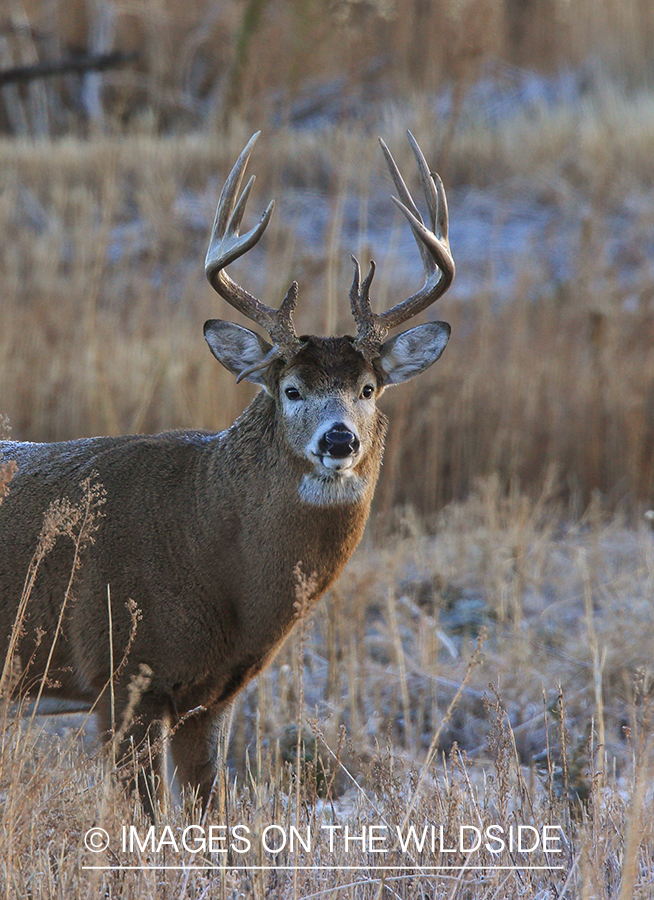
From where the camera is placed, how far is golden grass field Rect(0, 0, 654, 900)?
3.42 metres

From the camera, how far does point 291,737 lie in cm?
504

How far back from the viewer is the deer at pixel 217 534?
4.07 meters

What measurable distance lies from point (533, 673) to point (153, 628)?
244 cm

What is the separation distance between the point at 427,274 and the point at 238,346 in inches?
31.3

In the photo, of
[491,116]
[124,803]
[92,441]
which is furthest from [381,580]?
[491,116]

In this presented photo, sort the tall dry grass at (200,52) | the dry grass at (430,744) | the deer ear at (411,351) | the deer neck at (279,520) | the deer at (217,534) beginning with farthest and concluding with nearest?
the tall dry grass at (200,52) < the deer ear at (411,351) < the deer neck at (279,520) < the deer at (217,534) < the dry grass at (430,744)

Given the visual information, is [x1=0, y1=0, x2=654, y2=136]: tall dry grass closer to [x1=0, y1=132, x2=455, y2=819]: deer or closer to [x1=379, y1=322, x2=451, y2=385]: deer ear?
[x1=379, y1=322, x2=451, y2=385]: deer ear

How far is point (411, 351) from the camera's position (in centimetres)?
455

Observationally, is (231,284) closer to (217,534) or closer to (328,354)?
(328,354)

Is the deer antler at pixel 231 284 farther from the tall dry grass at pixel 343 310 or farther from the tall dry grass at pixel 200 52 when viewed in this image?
the tall dry grass at pixel 200 52

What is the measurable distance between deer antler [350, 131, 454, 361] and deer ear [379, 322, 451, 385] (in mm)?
60

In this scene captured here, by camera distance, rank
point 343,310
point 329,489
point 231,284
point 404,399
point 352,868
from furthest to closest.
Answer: point 343,310
point 404,399
point 231,284
point 329,489
point 352,868

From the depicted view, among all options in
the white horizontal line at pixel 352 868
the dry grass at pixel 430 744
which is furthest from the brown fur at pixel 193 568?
the white horizontal line at pixel 352 868

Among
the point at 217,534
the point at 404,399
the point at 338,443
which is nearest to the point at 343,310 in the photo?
the point at 404,399
